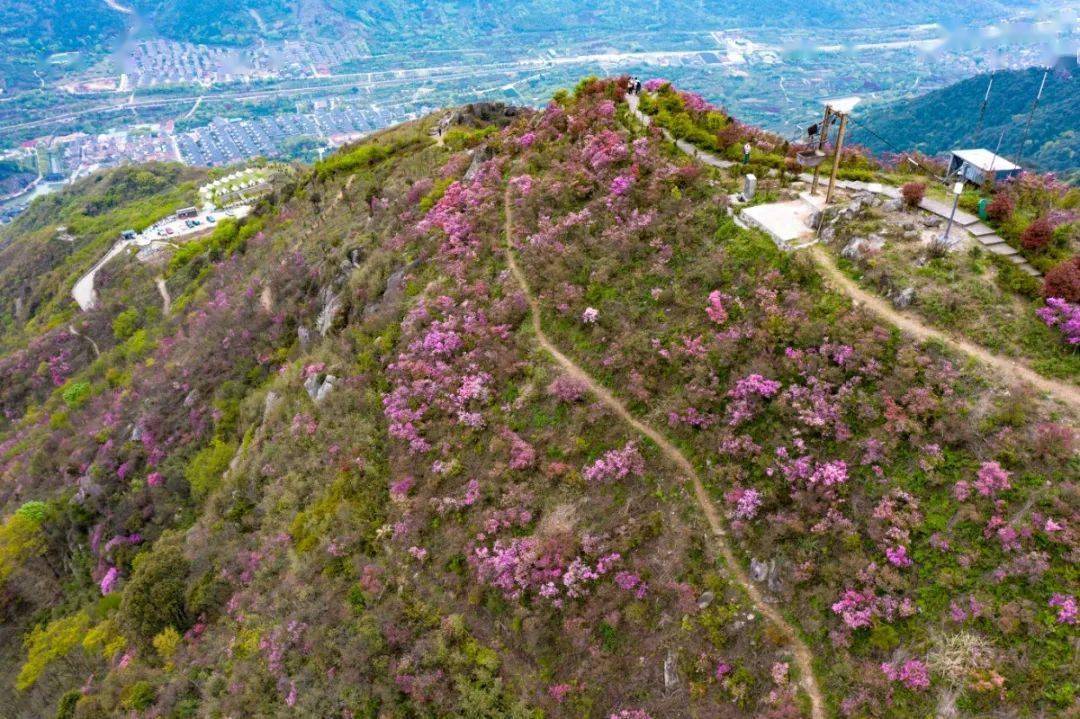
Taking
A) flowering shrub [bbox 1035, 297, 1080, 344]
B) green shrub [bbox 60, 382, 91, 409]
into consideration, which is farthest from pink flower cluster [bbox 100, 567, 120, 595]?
flowering shrub [bbox 1035, 297, 1080, 344]

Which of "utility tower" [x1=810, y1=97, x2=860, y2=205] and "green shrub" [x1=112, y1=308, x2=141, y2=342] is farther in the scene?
"green shrub" [x1=112, y1=308, x2=141, y2=342]

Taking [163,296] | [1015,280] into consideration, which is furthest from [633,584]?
[163,296]

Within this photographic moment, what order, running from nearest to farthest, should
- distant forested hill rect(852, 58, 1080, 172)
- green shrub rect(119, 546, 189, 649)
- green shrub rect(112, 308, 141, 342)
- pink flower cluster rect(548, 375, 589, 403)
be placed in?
pink flower cluster rect(548, 375, 589, 403) → green shrub rect(119, 546, 189, 649) → green shrub rect(112, 308, 141, 342) → distant forested hill rect(852, 58, 1080, 172)

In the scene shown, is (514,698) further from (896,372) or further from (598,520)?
(896,372)

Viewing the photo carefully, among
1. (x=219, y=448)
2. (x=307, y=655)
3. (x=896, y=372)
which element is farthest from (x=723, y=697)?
(x=219, y=448)

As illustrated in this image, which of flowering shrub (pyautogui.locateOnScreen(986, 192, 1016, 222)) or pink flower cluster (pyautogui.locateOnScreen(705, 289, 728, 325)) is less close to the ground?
flowering shrub (pyautogui.locateOnScreen(986, 192, 1016, 222))

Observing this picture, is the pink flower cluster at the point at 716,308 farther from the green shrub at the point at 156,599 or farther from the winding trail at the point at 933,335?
the green shrub at the point at 156,599

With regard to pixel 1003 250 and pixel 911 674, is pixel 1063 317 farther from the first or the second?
pixel 911 674

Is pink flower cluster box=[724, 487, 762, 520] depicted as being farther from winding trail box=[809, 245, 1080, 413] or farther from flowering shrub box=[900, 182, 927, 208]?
flowering shrub box=[900, 182, 927, 208]
